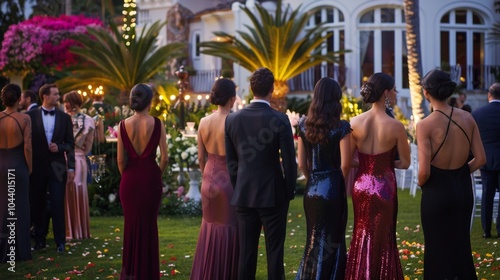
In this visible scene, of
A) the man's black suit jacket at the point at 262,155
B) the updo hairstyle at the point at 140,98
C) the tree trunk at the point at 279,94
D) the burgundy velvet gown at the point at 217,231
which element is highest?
the tree trunk at the point at 279,94

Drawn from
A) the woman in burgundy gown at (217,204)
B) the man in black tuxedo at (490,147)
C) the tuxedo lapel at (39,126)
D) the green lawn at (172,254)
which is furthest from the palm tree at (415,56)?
the woman in burgundy gown at (217,204)

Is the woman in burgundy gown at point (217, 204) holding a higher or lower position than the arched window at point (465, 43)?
lower

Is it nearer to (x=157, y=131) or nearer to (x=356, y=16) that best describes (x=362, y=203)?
(x=157, y=131)

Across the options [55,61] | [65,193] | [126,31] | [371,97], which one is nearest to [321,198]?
[371,97]

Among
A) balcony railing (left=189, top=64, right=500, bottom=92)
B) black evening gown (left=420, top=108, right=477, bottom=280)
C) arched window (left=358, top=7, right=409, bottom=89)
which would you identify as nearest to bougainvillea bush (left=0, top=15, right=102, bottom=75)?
balcony railing (left=189, top=64, right=500, bottom=92)

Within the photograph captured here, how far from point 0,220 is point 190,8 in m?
27.7

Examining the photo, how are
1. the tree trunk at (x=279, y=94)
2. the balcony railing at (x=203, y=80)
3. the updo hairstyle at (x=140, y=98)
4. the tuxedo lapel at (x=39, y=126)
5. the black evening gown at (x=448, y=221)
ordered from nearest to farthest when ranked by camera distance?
the black evening gown at (x=448, y=221), the updo hairstyle at (x=140, y=98), the tuxedo lapel at (x=39, y=126), the tree trunk at (x=279, y=94), the balcony railing at (x=203, y=80)

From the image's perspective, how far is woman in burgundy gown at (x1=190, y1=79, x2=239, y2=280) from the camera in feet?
27.8

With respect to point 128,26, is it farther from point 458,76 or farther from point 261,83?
point 261,83

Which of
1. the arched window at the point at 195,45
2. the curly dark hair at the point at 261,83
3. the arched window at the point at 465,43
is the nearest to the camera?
the curly dark hair at the point at 261,83

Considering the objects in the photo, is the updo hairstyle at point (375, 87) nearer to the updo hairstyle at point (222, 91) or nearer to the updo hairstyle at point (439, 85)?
the updo hairstyle at point (439, 85)

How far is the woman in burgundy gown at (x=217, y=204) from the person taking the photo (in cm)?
846

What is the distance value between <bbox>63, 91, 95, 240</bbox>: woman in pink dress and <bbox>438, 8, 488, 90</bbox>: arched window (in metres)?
20.0

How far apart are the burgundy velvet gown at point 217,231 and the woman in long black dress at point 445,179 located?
1818 mm
